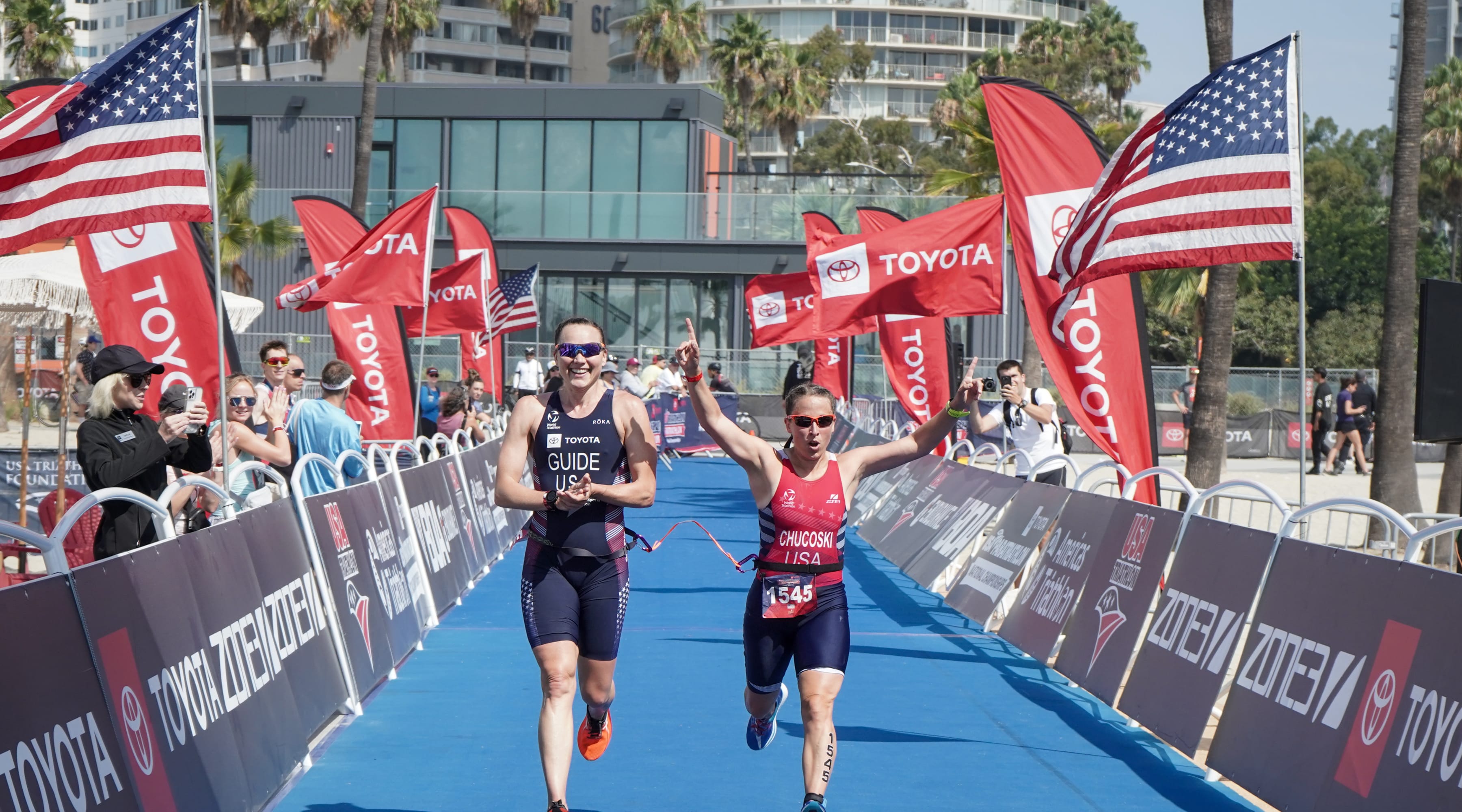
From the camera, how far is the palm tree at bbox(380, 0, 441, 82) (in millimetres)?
55594

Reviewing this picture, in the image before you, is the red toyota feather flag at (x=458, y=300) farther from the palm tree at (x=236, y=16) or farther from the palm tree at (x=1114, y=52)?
the palm tree at (x=1114, y=52)

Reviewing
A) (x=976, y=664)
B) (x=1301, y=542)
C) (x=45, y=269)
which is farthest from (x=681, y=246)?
(x=1301, y=542)

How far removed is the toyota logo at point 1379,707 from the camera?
16.8ft

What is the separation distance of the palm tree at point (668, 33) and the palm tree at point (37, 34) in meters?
24.6

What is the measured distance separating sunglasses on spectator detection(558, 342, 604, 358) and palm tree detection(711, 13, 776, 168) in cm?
5598

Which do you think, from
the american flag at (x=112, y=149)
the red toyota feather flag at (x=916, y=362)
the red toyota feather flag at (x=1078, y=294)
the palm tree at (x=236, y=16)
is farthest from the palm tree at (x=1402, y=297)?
the palm tree at (x=236, y=16)

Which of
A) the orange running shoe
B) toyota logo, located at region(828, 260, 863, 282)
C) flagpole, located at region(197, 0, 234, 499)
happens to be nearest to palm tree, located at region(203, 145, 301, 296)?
toyota logo, located at region(828, 260, 863, 282)

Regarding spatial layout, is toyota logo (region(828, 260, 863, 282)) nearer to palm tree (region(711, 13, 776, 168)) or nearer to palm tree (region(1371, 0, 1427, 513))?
palm tree (region(1371, 0, 1427, 513))

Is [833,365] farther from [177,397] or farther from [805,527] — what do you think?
[805,527]

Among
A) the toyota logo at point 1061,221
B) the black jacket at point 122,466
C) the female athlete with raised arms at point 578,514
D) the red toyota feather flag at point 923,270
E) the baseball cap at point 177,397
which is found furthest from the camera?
the red toyota feather flag at point 923,270

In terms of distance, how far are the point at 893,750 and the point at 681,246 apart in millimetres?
31308

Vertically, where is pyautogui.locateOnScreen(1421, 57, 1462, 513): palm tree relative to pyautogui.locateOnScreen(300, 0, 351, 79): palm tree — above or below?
below

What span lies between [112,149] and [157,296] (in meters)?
2.28

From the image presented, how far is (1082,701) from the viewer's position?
8.12 meters
